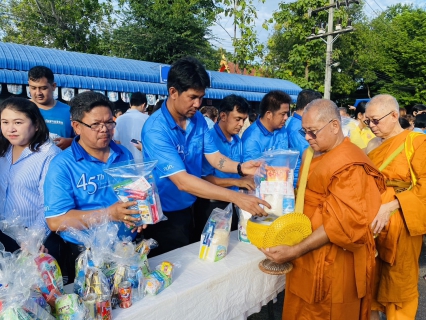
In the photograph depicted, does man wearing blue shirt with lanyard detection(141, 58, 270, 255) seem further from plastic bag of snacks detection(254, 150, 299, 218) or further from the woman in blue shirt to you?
the woman in blue shirt

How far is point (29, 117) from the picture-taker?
2150 millimetres

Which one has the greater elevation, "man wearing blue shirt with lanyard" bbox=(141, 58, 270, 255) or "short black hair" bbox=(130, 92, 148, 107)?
"short black hair" bbox=(130, 92, 148, 107)

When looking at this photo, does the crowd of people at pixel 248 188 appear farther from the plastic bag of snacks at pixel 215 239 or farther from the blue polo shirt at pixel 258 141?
the blue polo shirt at pixel 258 141

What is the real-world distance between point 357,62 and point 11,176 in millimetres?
28058

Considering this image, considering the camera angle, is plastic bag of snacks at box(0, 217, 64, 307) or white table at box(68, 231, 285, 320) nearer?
plastic bag of snacks at box(0, 217, 64, 307)

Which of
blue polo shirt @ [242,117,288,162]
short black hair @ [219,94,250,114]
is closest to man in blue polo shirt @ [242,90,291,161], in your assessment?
blue polo shirt @ [242,117,288,162]

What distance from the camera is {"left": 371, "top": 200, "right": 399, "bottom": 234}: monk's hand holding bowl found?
95.8 inches

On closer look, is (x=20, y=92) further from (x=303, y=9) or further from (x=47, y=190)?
(x=303, y=9)

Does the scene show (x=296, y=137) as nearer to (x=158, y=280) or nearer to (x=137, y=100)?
(x=137, y=100)

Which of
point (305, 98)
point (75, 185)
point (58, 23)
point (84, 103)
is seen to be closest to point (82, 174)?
A: point (75, 185)

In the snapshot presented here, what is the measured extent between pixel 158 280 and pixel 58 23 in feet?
67.0

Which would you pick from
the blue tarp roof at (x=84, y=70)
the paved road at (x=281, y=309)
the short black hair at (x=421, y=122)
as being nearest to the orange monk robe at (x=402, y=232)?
the paved road at (x=281, y=309)

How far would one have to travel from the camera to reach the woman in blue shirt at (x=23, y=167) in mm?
2098

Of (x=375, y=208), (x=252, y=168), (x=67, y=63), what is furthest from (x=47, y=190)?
(x=67, y=63)
